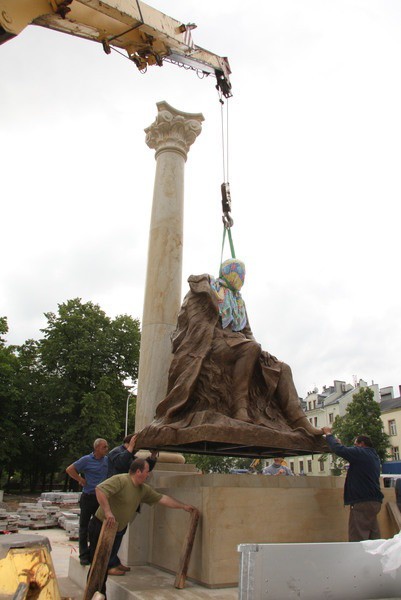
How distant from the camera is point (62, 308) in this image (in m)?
34.5

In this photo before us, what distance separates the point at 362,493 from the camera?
5.40 meters

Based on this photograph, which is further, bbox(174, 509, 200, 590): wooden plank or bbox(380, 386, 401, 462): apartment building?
bbox(380, 386, 401, 462): apartment building

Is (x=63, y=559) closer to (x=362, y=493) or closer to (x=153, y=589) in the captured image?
(x=153, y=589)

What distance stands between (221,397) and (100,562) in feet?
9.01

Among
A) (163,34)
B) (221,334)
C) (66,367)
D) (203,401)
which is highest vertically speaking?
(163,34)

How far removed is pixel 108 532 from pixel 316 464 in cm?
6082

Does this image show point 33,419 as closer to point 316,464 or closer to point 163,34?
point 163,34

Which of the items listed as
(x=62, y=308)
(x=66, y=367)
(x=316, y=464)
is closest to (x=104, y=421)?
(x=66, y=367)

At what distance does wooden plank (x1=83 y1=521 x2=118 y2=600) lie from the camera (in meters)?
4.30

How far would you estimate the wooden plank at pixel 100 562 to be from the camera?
14.1ft

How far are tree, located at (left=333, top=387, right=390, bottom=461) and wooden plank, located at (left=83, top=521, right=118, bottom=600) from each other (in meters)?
37.5

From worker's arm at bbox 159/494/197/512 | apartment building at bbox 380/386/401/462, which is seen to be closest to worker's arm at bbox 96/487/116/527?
worker's arm at bbox 159/494/197/512

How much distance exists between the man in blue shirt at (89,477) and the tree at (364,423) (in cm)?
3538

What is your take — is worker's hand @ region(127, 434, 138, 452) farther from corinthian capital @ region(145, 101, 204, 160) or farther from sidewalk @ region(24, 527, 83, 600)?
corinthian capital @ region(145, 101, 204, 160)
